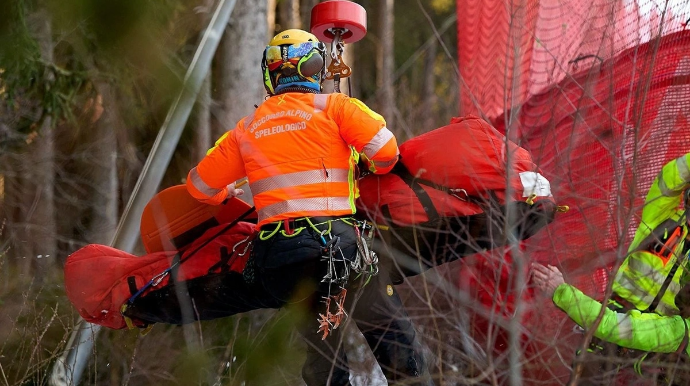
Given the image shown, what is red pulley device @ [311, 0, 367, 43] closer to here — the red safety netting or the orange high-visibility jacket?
the orange high-visibility jacket

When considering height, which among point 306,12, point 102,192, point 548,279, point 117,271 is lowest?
point 102,192

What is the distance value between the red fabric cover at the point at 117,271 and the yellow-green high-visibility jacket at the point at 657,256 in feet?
6.26

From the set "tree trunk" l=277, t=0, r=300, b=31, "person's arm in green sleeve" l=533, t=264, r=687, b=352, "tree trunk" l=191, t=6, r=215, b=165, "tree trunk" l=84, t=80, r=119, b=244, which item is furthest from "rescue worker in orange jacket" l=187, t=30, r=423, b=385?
"tree trunk" l=277, t=0, r=300, b=31

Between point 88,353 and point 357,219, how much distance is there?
2.15 m

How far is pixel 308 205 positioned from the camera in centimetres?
394

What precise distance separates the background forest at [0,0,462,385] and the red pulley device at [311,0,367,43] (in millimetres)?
400

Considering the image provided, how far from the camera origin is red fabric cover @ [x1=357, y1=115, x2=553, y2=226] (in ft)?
13.1

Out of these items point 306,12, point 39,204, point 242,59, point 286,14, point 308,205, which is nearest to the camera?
point 308,205

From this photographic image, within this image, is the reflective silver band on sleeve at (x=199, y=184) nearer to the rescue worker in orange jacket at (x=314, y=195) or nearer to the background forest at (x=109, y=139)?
the rescue worker in orange jacket at (x=314, y=195)

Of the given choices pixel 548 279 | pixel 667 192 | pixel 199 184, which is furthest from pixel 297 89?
pixel 667 192

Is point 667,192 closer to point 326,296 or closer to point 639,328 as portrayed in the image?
point 639,328

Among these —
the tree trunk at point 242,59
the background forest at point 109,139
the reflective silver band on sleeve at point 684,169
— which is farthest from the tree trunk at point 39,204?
the reflective silver band on sleeve at point 684,169

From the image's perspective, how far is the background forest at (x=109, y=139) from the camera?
2.01 m

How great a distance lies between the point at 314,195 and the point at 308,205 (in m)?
0.06
